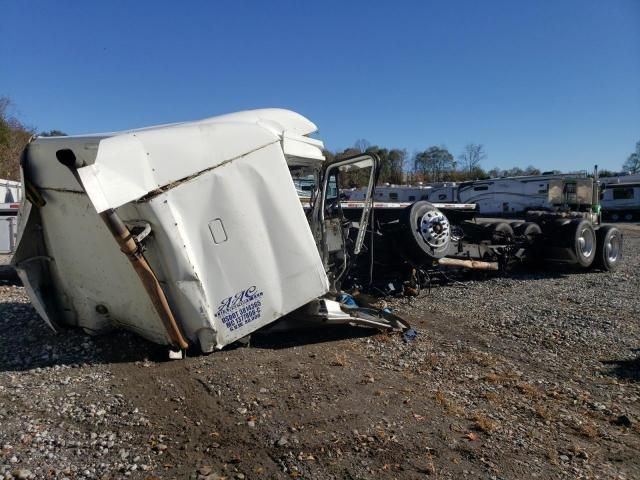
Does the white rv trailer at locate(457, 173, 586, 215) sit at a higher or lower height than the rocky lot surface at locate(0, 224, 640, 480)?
higher

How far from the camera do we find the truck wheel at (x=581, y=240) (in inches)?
413

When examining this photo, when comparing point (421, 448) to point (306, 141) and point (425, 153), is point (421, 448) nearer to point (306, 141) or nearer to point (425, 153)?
point (306, 141)

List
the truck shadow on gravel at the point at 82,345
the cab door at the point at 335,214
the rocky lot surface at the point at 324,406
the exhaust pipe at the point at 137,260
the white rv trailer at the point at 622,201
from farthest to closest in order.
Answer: the white rv trailer at the point at 622,201 < the cab door at the point at 335,214 < the truck shadow on gravel at the point at 82,345 < the exhaust pipe at the point at 137,260 < the rocky lot surface at the point at 324,406

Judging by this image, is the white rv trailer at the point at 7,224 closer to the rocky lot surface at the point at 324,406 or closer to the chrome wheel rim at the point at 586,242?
the rocky lot surface at the point at 324,406

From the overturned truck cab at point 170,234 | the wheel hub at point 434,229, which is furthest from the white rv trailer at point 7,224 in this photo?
the wheel hub at point 434,229

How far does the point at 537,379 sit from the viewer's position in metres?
4.63

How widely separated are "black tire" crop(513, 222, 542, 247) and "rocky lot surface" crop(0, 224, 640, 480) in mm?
4673

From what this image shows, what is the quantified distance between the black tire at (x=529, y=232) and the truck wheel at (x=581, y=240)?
0.54 m

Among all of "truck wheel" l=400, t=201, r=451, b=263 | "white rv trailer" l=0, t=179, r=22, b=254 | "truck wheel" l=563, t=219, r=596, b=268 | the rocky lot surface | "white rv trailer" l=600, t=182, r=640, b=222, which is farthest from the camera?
"white rv trailer" l=600, t=182, r=640, b=222

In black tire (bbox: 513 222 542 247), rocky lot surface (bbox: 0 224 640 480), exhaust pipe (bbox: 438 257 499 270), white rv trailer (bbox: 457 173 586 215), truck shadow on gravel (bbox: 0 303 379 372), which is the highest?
white rv trailer (bbox: 457 173 586 215)

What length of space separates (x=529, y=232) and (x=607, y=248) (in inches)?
80.2

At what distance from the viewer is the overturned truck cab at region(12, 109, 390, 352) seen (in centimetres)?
376

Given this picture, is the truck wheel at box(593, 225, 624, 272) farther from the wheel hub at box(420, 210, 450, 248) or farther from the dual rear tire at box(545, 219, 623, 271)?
the wheel hub at box(420, 210, 450, 248)

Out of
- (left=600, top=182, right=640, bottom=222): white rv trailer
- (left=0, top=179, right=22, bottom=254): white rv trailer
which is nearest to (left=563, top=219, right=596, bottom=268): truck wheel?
(left=0, top=179, right=22, bottom=254): white rv trailer
